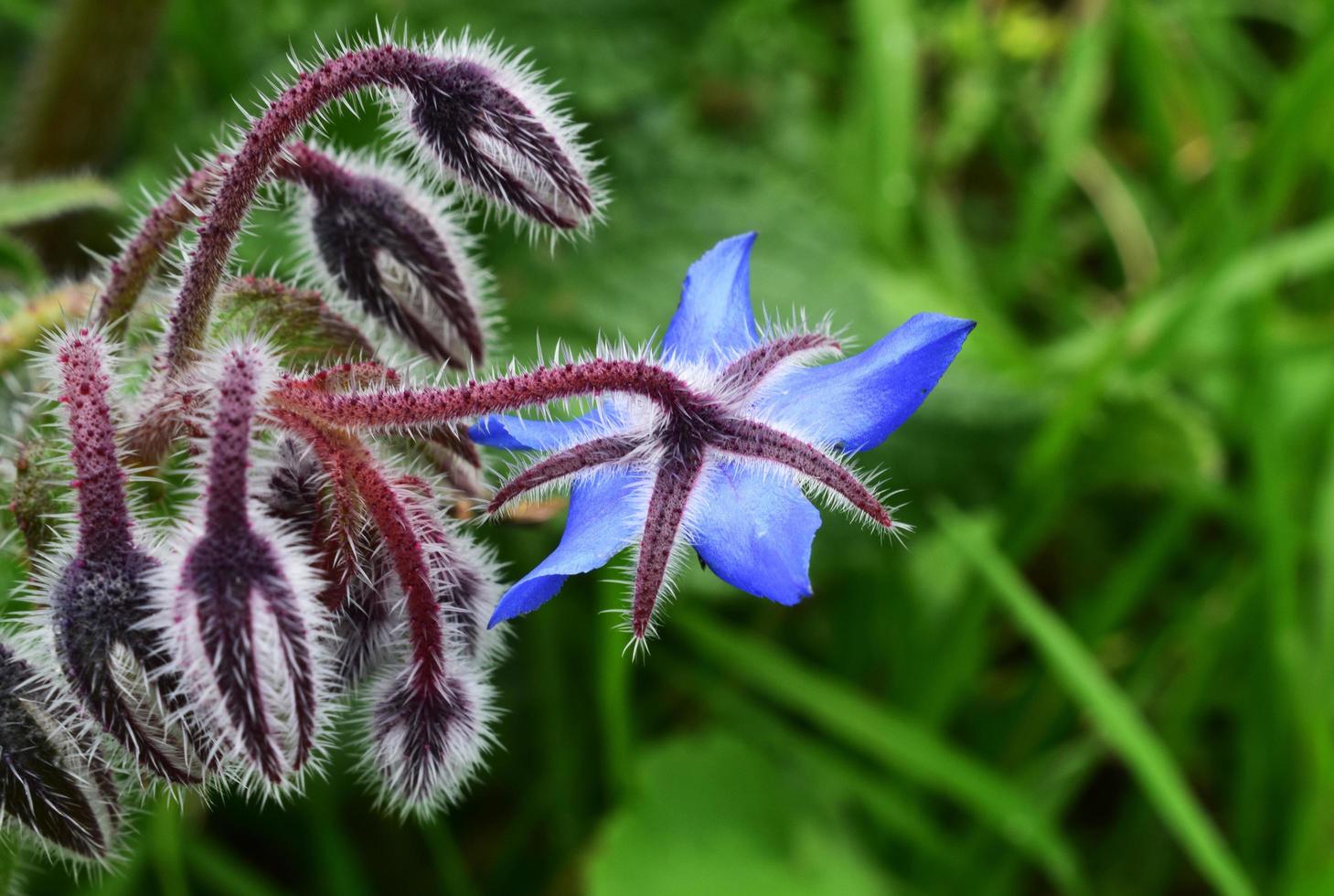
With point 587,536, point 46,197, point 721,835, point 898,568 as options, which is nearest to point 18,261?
point 46,197

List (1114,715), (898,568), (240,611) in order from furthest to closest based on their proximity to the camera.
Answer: (898,568) → (1114,715) → (240,611)

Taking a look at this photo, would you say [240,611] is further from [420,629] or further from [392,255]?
[392,255]

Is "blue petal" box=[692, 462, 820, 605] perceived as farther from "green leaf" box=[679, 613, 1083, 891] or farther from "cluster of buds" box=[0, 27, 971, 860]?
"green leaf" box=[679, 613, 1083, 891]

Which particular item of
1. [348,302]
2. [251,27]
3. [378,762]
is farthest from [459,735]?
[251,27]

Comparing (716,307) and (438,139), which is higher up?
(438,139)

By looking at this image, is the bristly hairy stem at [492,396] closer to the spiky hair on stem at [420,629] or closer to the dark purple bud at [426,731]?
the spiky hair on stem at [420,629]

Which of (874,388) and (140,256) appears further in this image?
(140,256)
